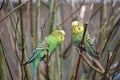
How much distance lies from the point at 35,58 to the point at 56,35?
6.2 inches

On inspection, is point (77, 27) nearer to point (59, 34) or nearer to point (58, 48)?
point (59, 34)

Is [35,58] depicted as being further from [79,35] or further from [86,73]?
[86,73]

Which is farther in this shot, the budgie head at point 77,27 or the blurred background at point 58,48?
the blurred background at point 58,48

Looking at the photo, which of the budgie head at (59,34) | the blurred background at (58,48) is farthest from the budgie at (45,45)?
the blurred background at (58,48)

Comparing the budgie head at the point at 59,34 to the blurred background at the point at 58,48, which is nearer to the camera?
the budgie head at the point at 59,34

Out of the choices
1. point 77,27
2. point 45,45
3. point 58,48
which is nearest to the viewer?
point 45,45

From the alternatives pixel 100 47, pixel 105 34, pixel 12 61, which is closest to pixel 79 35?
pixel 100 47

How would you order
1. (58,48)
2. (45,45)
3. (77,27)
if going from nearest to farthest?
(45,45) < (77,27) < (58,48)

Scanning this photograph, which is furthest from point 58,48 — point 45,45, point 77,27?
point 45,45

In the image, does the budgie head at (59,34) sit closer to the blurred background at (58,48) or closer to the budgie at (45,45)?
the budgie at (45,45)

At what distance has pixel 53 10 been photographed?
2270 mm

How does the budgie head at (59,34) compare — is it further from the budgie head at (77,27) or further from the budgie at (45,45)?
the budgie head at (77,27)

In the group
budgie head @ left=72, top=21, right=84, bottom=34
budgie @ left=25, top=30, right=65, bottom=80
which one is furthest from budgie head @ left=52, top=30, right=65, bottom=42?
budgie head @ left=72, top=21, right=84, bottom=34

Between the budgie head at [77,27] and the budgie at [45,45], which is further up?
the budgie head at [77,27]
